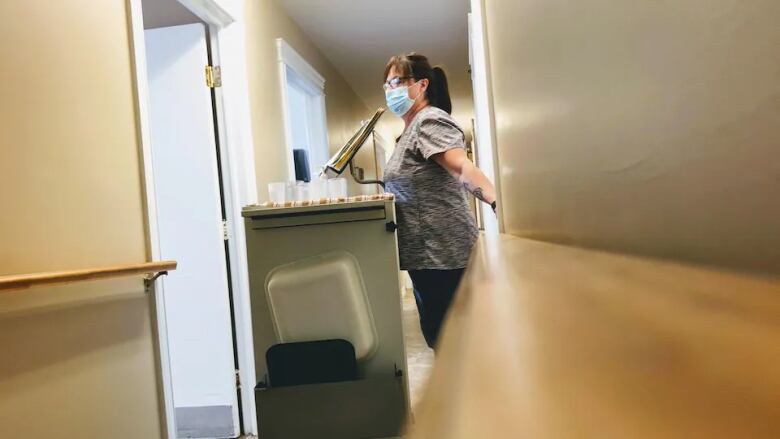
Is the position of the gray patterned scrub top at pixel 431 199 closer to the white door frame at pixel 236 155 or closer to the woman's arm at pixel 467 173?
the woman's arm at pixel 467 173

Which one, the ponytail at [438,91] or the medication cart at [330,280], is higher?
the ponytail at [438,91]

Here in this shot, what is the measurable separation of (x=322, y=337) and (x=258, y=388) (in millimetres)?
235

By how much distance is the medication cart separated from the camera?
5.19 feet

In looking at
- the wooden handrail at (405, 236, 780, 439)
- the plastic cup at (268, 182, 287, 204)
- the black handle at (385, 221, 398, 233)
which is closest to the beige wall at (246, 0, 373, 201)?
the plastic cup at (268, 182, 287, 204)

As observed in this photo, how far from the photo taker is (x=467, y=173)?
4.36 ft

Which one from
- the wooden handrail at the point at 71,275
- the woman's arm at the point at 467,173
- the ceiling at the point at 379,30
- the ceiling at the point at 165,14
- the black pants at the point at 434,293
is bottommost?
the black pants at the point at 434,293

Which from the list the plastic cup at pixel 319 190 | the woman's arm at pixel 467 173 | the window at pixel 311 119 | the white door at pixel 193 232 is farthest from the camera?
the window at pixel 311 119

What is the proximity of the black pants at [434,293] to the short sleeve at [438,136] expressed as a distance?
33 centimetres

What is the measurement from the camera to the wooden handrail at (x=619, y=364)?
0.35 ft

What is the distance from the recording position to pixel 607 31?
1.15 ft

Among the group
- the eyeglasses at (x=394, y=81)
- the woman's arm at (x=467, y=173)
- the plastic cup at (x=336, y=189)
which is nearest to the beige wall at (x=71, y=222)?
the plastic cup at (x=336, y=189)

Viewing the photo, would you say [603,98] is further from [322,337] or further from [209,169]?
[209,169]

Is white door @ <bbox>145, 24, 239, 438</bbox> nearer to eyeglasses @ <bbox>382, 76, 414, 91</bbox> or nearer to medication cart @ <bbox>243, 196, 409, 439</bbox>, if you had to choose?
medication cart @ <bbox>243, 196, 409, 439</bbox>

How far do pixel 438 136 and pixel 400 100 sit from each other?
336 millimetres
